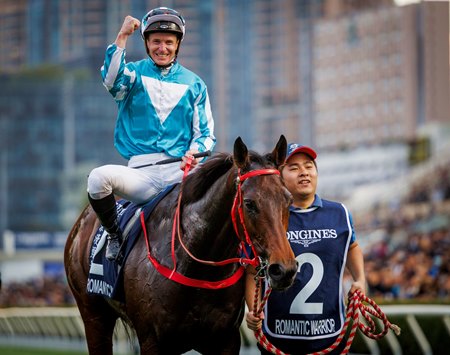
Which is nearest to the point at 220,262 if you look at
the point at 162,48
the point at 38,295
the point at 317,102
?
the point at 162,48

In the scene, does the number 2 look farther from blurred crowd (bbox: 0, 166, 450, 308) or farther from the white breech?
blurred crowd (bbox: 0, 166, 450, 308)

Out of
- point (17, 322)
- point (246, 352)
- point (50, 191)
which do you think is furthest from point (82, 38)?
point (246, 352)

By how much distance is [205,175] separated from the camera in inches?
187

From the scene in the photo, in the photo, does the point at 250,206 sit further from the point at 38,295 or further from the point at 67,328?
the point at 38,295

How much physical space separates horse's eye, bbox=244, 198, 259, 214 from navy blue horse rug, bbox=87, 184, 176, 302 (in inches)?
34.0

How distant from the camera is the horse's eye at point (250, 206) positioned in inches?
168

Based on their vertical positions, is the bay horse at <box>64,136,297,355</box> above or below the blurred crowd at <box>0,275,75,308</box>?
above

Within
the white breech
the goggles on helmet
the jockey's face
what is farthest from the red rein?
the goggles on helmet

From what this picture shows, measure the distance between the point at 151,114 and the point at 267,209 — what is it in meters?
1.20

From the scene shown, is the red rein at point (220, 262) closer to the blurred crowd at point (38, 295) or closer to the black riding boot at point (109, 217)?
the black riding boot at point (109, 217)

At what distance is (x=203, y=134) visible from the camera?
529 centimetres

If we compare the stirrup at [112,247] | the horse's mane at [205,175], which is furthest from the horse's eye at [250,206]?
the stirrup at [112,247]

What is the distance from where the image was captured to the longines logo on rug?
4867mm

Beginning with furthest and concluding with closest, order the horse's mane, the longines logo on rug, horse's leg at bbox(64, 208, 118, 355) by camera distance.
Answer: horse's leg at bbox(64, 208, 118, 355) < the longines logo on rug < the horse's mane
